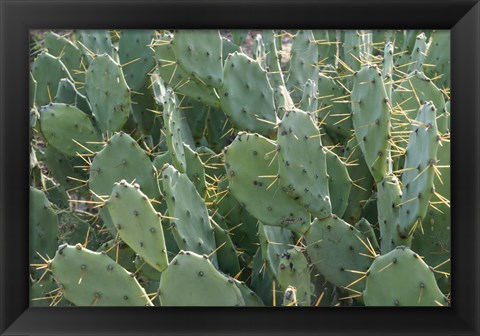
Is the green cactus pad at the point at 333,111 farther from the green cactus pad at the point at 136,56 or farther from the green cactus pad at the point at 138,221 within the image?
the green cactus pad at the point at 138,221

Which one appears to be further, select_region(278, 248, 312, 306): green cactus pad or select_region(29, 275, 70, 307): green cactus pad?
select_region(29, 275, 70, 307): green cactus pad

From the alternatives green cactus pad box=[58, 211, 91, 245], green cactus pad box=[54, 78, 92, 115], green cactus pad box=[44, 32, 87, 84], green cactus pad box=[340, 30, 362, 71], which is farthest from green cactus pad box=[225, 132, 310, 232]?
green cactus pad box=[44, 32, 87, 84]

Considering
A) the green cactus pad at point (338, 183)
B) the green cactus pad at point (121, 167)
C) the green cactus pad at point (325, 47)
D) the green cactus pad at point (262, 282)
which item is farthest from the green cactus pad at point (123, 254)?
the green cactus pad at point (325, 47)

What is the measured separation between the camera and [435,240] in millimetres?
2096

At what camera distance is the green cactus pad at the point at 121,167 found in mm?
2141

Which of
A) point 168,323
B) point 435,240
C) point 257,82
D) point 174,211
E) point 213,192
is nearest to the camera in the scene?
point 168,323

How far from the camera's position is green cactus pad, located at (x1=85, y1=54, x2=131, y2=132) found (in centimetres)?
239

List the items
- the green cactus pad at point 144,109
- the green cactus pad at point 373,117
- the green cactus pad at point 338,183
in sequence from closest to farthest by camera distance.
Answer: the green cactus pad at point 373,117, the green cactus pad at point 338,183, the green cactus pad at point 144,109

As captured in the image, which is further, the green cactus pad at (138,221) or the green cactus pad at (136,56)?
the green cactus pad at (136,56)

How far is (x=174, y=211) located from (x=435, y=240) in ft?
2.08

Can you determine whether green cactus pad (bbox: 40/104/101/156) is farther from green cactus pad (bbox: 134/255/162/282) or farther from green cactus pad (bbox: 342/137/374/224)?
green cactus pad (bbox: 342/137/374/224)

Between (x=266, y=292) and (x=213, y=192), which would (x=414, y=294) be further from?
(x=213, y=192)

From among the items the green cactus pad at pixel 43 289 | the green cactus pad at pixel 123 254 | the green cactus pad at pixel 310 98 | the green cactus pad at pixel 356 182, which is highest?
the green cactus pad at pixel 310 98
